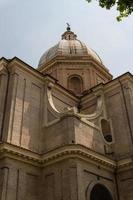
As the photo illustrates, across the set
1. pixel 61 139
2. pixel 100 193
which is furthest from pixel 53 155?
pixel 100 193

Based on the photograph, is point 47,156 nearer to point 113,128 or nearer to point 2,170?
point 2,170

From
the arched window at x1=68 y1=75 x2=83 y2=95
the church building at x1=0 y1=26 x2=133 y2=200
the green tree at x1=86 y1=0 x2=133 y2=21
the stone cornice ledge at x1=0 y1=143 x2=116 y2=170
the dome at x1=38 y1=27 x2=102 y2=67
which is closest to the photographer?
the green tree at x1=86 y1=0 x2=133 y2=21

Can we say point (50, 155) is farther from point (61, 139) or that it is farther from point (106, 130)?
point (106, 130)

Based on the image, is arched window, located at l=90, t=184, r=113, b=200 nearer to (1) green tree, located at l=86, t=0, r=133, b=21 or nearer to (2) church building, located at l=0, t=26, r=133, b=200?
(2) church building, located at l=0, t=26, r=133, b=200

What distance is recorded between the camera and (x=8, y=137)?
14.6m

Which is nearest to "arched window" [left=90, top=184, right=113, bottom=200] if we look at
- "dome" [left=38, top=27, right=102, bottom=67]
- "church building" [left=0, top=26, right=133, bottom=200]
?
"church building" [left=0, top=26, right=133, bottom=200]

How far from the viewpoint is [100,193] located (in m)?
15.1

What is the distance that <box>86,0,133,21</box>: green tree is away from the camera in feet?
22.6

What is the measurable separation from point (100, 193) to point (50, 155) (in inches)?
137

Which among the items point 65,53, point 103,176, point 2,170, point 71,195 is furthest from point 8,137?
point 65,53

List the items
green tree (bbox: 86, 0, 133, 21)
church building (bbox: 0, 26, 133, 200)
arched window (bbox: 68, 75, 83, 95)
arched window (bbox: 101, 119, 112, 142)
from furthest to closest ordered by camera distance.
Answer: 1. arched window (bbox: 68, 75, 83, 95)
2. arched window (bbox: 101, 119, 112, 142)
3. church building (bbox: 0, 26, 133, 200)
4. green tree (bbox: 86, 0, 133, 21)

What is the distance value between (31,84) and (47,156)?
5381mm

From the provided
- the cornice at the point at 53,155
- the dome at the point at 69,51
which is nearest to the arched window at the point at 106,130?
the cornice at the point at 53,155

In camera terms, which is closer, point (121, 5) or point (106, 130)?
point (121, 5)
